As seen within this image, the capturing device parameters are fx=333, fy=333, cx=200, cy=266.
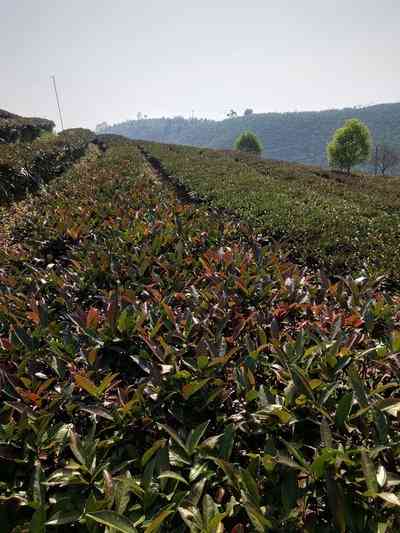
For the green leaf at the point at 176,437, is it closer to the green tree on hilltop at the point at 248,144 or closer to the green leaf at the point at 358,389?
the green leaf at the point at 358,389

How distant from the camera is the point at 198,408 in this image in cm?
218

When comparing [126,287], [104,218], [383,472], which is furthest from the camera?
[104,218]

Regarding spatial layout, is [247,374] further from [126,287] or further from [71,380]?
[126,287]

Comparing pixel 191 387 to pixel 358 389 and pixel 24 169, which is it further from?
pixel 24 169

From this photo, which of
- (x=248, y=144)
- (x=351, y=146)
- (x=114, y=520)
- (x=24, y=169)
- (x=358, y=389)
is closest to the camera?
(x=114, y=520)

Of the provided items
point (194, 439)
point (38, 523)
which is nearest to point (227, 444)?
point (194, 439)

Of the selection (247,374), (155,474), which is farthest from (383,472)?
(155,474)

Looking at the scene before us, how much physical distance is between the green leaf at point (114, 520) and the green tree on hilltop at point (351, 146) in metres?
51.5

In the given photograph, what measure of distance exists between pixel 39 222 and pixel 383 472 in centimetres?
620

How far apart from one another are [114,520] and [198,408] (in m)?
0.84

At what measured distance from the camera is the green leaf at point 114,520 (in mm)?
1418

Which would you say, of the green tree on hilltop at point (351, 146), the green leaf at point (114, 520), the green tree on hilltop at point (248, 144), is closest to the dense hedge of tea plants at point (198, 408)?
the green leaf at point (114, 520)

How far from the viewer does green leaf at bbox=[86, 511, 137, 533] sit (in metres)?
1.42

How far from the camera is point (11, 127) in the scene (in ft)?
88.7
